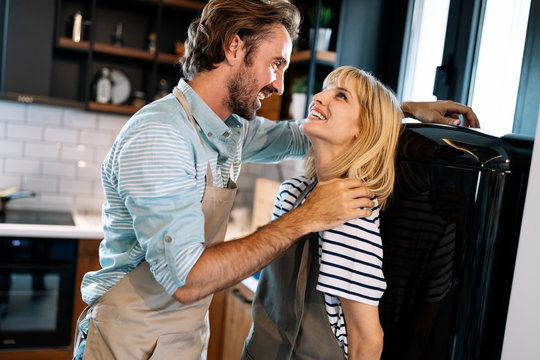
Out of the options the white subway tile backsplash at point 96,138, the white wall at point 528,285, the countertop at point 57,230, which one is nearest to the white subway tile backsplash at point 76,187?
the white subway tile backsplash at point 96,138

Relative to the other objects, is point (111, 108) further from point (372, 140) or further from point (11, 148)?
point (372, 140)

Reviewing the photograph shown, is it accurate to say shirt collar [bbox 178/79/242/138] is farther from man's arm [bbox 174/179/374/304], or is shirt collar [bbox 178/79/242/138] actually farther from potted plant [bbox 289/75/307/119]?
potted plant [bbox 289/75/307/119]

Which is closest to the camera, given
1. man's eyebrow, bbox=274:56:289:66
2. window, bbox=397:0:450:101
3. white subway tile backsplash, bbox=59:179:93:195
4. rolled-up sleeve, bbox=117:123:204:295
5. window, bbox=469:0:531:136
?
rolled-up sleeve, bbox=117:123:204:295

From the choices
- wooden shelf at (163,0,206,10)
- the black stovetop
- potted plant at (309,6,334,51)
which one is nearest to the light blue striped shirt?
potted plant at (309,6,334,51)

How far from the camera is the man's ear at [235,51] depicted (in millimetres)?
1335

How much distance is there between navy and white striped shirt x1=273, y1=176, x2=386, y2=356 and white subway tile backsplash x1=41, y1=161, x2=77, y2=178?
8.78ft

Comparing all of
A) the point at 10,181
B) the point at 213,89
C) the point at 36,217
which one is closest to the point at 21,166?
the point at 10,181

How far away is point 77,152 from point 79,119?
0.73 feet

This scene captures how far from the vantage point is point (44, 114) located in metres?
3.28

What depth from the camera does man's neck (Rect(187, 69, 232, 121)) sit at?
1337 millimetres

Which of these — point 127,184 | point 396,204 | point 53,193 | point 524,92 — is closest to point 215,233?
point 127,184

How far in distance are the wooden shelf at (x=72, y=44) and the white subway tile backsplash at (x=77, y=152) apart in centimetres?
66

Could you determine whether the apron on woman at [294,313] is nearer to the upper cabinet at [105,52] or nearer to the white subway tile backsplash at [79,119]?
the upper cabinet at [105,52]

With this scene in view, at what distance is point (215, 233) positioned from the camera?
4.28ft
